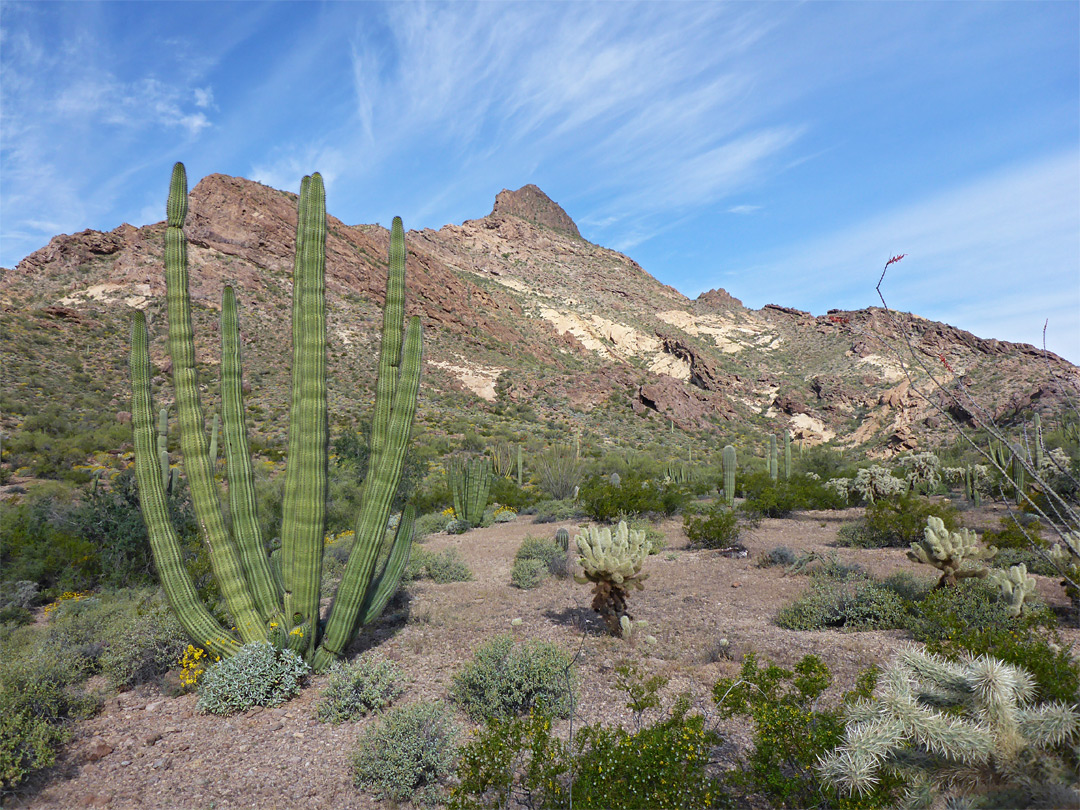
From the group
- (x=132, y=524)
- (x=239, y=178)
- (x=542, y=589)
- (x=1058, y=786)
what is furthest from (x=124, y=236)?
(x=1058, y=786)

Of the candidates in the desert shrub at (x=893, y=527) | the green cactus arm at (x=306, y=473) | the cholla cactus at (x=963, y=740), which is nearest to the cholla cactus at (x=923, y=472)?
the desert shrub at (x=893, y=527)

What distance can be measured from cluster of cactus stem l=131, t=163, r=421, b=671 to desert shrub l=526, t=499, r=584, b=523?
10.4 m

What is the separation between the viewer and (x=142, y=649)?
18.8ft

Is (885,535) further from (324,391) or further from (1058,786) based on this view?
(324,391)

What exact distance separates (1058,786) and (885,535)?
10.1 meters

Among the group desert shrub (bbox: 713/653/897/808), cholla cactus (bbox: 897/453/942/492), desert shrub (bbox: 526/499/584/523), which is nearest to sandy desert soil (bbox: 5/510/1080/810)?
desert shrub (bbox: 713/653/897/808)

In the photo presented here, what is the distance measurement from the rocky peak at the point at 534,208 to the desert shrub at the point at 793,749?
8946 cm

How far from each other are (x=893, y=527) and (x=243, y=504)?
1166cm

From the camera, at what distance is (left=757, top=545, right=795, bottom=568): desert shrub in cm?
995

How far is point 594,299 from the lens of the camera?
69875 mm

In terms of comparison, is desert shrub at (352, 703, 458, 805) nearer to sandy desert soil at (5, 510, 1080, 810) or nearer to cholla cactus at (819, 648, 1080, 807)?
sandy desert soil at (5, 510, 1080, 810)

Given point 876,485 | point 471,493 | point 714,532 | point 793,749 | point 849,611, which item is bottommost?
point 849,611

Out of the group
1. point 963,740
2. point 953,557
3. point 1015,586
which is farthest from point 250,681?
point 953,557

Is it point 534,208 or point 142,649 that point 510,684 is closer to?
point 142,649
